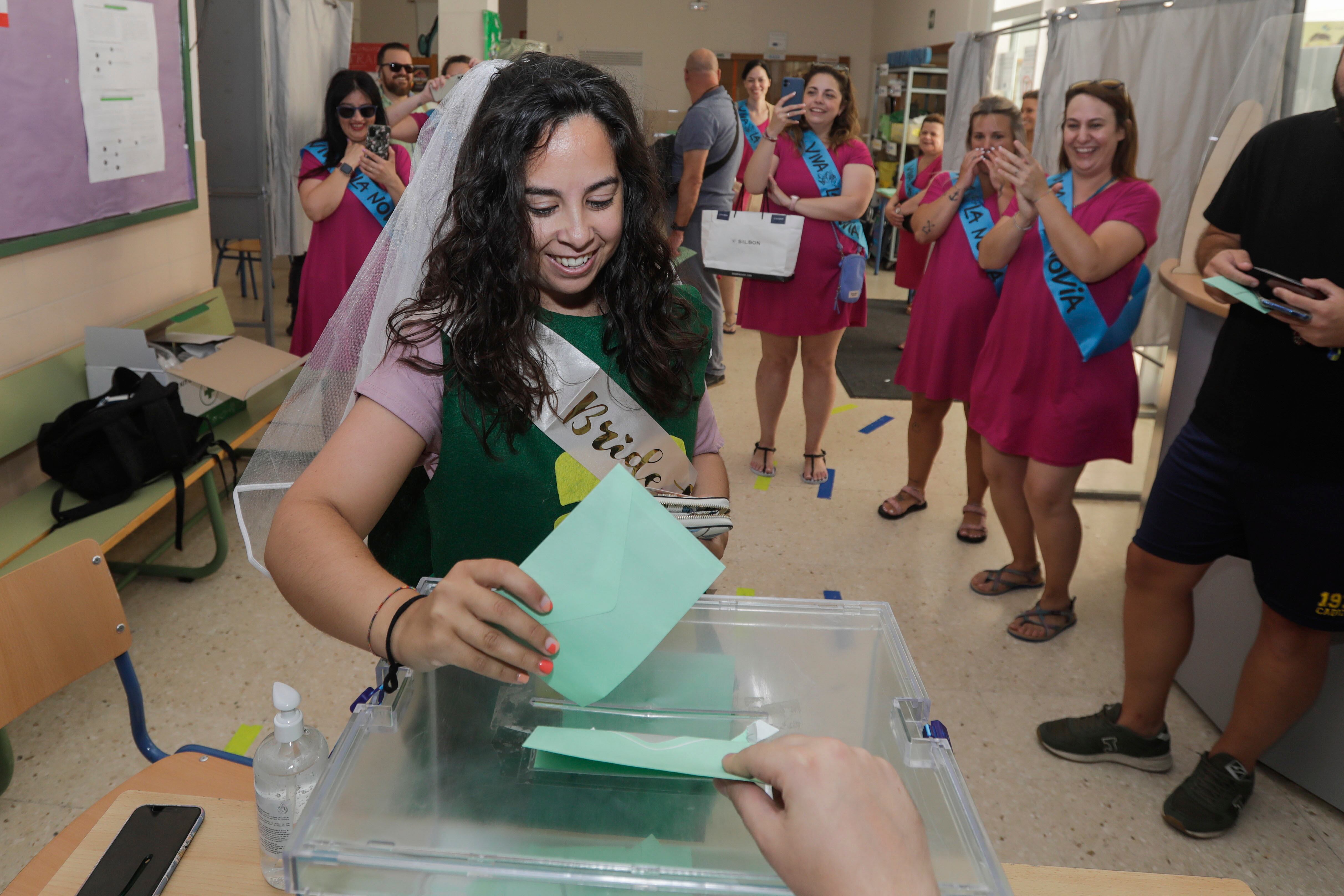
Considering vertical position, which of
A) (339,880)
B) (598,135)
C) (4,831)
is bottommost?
(4,831)

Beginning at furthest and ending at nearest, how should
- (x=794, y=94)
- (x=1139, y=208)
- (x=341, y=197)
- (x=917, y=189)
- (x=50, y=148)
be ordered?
(x=917, y=189) < (x=794, y=94) < (x=341, y=197) < (x=50, y=148) < (x=1139, y=208)

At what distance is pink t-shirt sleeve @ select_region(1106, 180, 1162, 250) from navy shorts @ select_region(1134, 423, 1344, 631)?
0.76 m

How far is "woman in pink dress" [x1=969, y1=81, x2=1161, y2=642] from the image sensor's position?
2.45 metres

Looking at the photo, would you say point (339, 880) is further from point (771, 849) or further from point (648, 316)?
point (648, 316)

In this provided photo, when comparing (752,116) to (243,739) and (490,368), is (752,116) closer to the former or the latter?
(243,739)

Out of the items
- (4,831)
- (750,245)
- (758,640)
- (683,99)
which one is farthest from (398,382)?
(683,99)

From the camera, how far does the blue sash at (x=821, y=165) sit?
11.8 ft

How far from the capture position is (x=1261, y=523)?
5.89 ft

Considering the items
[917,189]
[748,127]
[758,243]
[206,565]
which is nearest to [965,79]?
[917,189]

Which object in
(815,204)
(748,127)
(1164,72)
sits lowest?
(815,204)

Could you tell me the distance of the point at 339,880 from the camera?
65 centimetres

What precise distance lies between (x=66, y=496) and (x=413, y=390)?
1992 mm

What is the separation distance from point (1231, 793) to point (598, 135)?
192 centimetres

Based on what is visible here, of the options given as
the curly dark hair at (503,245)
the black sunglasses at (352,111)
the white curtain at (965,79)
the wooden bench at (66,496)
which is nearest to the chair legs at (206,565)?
the wooden bench at (66,496)
